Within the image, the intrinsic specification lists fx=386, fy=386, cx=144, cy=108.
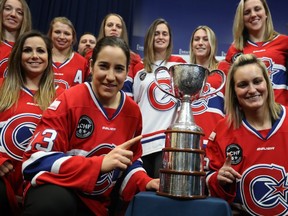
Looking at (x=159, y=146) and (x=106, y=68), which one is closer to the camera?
(x=106, y=68)

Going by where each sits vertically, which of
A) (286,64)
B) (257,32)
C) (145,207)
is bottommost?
(145,207)

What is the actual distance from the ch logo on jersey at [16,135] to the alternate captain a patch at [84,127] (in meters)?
0.34

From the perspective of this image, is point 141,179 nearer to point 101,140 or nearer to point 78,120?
point 101,140

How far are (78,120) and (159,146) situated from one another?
790mm

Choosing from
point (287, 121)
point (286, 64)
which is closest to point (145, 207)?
point (287, 121)

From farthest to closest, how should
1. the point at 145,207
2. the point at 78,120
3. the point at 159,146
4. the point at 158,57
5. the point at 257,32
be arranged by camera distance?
the point at 158,57 → the point at 257,32 → the point at 159,146 → the point at 78,120 → the point at 145,207

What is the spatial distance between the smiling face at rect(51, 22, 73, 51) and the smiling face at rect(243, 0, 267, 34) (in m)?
1.14

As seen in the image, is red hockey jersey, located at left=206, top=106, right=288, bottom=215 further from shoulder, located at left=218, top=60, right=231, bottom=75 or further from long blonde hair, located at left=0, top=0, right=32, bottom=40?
long blonde hair, located at left=0, top=0, right=32, bottom=40

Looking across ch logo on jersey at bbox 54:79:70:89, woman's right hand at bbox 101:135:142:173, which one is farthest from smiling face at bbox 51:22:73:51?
woman's right hand at bbox 101:135:142:173

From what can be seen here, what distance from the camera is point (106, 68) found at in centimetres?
144

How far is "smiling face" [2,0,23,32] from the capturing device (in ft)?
7.64

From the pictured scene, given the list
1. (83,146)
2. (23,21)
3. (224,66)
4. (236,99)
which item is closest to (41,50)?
(23,21)

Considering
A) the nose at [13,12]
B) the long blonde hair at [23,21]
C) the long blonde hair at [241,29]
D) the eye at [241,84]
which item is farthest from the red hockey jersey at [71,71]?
the eye at [241,84]

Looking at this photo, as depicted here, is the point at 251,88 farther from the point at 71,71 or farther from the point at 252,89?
the point at 71,71
